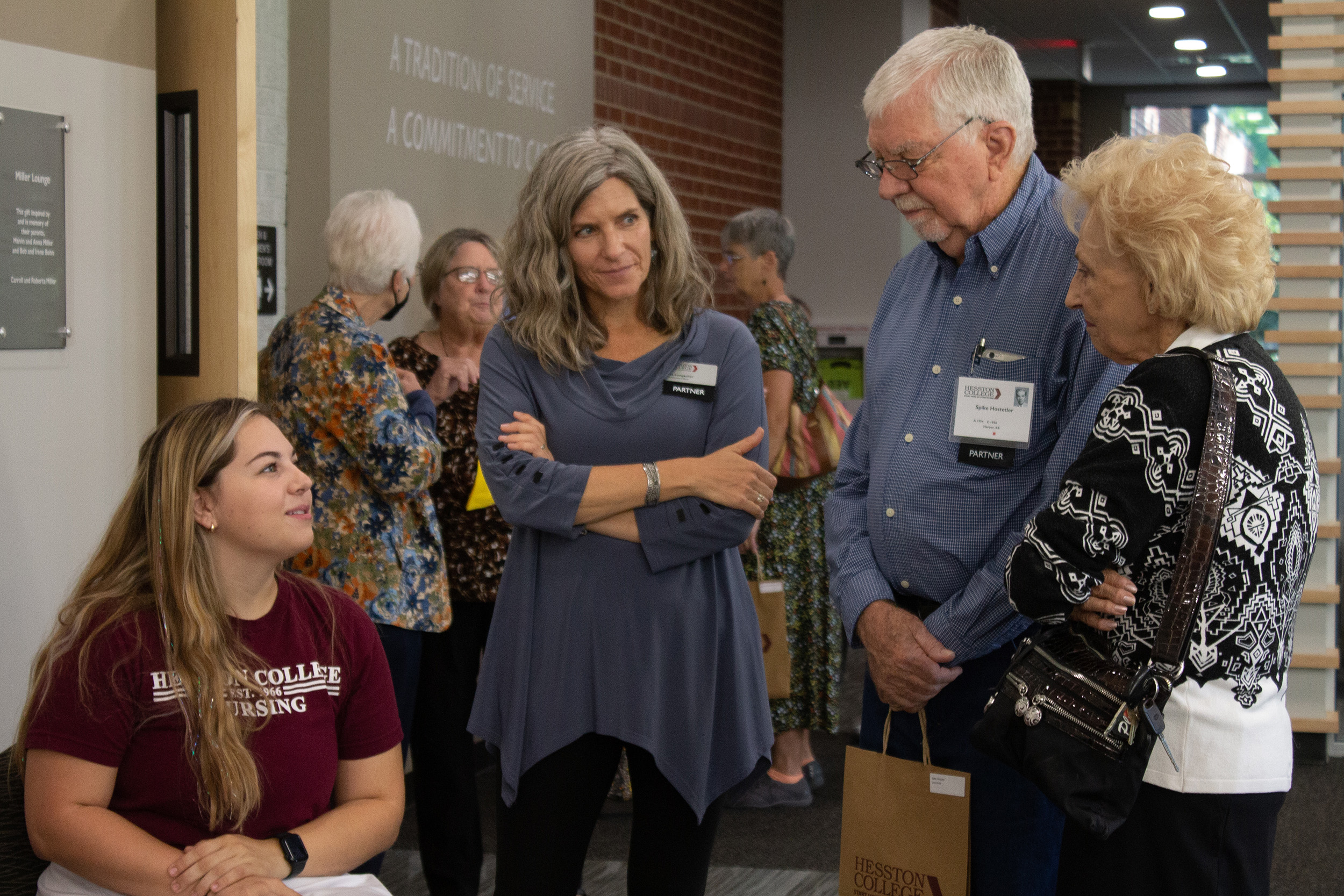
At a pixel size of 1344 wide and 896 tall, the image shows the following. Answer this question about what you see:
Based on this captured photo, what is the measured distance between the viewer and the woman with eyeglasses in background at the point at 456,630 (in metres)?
3.08

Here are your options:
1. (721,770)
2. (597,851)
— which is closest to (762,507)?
(721,770)

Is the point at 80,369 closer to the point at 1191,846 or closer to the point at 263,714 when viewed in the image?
the point at 263,714

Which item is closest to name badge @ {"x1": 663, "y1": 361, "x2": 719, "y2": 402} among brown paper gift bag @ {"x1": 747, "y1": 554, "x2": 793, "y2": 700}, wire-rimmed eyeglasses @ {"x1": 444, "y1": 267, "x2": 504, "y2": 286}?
wire-rimmed eyeglasses @ {"x1": 444, "y1": 267, "x2": 504, "y2": 286}

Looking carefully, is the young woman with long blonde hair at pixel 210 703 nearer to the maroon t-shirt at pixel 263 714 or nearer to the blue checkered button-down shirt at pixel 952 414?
the maroon t-shirt at pixel 263 714

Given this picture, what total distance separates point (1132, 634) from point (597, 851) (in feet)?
7.89

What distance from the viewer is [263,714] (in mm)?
1697

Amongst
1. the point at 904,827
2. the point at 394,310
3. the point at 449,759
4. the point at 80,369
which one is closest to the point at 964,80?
the point at 904,827

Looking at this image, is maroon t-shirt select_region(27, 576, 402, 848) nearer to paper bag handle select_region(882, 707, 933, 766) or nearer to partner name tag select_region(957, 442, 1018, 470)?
paper bag handle select_region(882, 707, 933, 766)

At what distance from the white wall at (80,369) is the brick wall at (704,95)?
10.0 ft

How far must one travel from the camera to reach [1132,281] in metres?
1.54

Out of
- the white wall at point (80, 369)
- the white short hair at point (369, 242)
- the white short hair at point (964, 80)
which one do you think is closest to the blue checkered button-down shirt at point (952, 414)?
the white short hair at point (964, 80)

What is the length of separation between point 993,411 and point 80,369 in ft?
5.18

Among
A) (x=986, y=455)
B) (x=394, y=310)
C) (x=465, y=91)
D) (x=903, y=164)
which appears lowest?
(x=986, y=455)

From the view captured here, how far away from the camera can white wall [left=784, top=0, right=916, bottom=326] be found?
702cm
